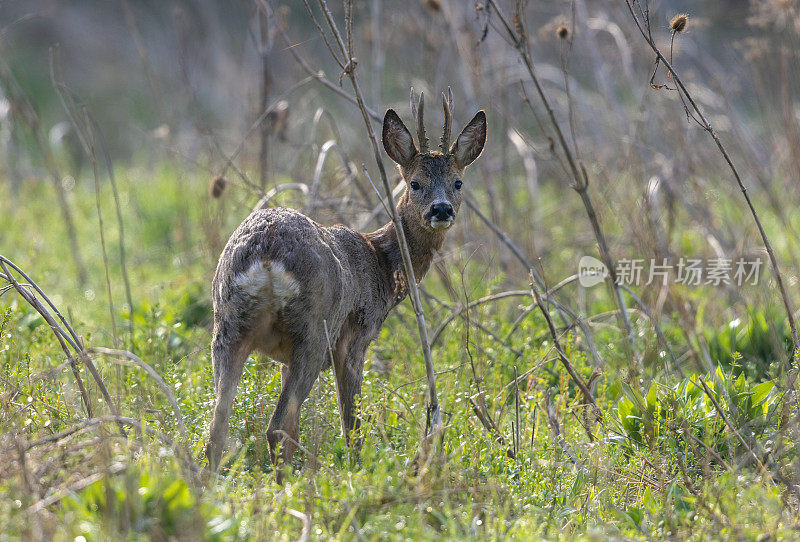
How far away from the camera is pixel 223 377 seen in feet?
12.4

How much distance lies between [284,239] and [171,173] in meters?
6.22

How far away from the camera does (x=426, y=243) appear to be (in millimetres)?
4969

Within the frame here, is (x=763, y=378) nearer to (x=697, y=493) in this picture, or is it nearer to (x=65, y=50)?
(x=697, y=493)

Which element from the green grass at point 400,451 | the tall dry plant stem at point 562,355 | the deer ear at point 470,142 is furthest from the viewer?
the deer ear at point 470,142

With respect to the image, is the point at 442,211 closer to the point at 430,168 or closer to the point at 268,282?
the point at 430,168

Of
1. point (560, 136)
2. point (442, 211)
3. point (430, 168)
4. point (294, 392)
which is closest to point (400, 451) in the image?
point (294, 392)

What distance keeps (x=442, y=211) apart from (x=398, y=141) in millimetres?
563

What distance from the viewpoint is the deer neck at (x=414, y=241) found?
4867 millimetres

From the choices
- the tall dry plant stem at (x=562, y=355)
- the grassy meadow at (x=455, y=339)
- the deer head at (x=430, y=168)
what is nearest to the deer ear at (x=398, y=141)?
the deer head at (x=430, y=168)

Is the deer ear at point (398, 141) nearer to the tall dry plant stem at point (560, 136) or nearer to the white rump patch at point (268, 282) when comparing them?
the tall dry plant stem at point (560, 136)

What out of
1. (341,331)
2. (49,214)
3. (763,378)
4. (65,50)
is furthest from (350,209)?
(65,50)

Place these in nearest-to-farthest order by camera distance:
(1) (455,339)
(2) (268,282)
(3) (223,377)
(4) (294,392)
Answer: (2) (268,282)
(3) (223,377)
(4) (294,392)
(1) (455,339)

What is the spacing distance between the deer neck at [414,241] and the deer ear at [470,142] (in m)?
0.42

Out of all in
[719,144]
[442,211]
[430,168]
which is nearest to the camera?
[719,144]
